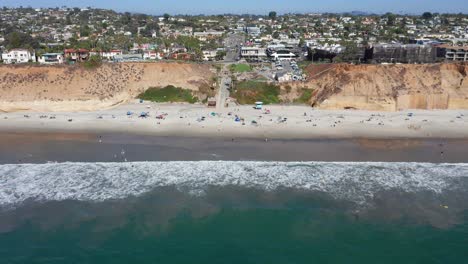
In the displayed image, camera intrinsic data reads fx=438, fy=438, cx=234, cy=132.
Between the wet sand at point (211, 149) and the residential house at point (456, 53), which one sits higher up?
the residential house at point (456, 53)

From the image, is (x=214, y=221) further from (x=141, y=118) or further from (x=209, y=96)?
(x=209, y=96)

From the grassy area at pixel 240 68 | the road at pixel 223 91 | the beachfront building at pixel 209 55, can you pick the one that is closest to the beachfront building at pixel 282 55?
the grassy area at pixel 240 68

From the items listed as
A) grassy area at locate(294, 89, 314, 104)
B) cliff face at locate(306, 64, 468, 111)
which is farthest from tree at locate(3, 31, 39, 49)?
cliff face at locate(306, 64, 468, 111)

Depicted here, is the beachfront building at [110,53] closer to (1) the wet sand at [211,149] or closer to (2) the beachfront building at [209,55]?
(2) the beachfront building at [209,55]

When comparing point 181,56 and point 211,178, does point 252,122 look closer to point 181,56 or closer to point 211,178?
point 211,178

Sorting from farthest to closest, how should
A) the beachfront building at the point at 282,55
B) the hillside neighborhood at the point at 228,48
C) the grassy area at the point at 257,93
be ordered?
the beachfront building at the point at 282,55 → the hillside neighborhood at the point at 228,48 → the grassy area at the point at 257,93

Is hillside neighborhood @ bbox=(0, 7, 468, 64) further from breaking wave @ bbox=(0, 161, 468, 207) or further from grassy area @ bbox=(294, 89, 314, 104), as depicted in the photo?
breaking wave @ bbox=(0, 161, 468, 207)
